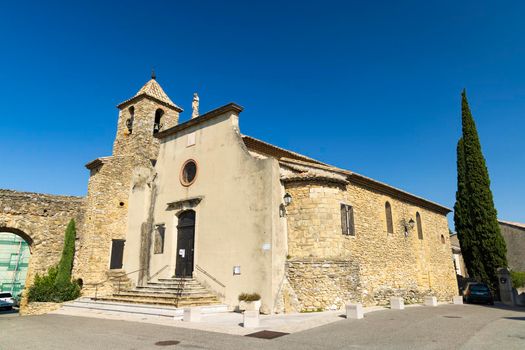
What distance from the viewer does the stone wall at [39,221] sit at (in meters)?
17.3

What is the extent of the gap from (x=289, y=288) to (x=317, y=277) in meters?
1.13

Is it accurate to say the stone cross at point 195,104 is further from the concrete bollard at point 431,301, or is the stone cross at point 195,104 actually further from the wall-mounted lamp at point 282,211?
the concrete bollard at point 431,301

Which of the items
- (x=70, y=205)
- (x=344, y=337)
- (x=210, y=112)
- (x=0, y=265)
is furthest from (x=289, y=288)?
(x=0, y=265)

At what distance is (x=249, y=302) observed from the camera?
1243 cm

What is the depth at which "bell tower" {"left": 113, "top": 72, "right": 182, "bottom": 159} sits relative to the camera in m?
19.9

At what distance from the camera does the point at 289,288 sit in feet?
42.7

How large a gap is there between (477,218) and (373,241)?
11.0m

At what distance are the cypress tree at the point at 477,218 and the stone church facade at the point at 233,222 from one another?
2.77 metres

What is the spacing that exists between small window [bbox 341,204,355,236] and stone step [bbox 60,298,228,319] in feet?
19.2

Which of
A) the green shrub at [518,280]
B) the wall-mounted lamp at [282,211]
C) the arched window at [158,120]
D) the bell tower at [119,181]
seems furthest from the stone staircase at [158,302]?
the green shrub at [518,280]

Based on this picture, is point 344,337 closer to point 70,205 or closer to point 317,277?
point 317,277

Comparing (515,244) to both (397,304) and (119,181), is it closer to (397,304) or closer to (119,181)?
(397,304)

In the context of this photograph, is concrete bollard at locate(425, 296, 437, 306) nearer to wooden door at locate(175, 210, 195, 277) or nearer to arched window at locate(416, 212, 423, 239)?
arched window at locate(416, 212, 423, 239)

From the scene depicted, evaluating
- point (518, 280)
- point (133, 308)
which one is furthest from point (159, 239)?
point (518, 280)
